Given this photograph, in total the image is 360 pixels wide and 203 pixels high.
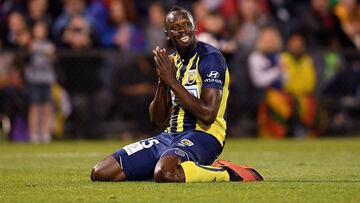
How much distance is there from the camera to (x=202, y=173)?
856 cm

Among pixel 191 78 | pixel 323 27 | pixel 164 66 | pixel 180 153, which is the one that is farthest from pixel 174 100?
pixel 323 27

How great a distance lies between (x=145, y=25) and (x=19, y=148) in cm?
449

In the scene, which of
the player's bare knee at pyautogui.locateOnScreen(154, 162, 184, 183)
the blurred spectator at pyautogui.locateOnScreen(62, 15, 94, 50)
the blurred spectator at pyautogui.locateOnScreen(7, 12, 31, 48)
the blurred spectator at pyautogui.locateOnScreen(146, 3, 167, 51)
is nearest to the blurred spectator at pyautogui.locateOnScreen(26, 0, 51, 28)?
the blurred spectator at pyautogui.locateOnScreen(7, 12, 31, 48)

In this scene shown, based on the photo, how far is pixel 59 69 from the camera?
18.8m

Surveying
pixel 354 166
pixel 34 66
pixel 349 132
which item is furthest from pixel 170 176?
pixel 349 132

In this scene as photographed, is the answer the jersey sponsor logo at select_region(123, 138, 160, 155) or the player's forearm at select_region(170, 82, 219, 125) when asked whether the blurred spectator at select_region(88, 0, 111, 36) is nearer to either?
the jersey sponsor logo at select_region(123, 138, 160, 155)

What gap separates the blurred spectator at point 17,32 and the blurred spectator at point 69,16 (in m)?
0.62

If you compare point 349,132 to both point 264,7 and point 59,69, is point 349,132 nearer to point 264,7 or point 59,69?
point 264,7

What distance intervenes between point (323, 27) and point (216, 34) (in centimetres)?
342

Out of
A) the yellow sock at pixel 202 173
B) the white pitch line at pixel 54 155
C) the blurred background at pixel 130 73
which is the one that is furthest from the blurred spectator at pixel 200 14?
the yellow sock at pixel 202 173

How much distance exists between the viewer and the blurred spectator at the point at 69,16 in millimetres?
18953

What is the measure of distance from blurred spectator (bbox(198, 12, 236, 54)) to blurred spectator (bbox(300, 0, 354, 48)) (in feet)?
8.05

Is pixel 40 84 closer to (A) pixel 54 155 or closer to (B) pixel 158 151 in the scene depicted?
(A) pixel 54 155

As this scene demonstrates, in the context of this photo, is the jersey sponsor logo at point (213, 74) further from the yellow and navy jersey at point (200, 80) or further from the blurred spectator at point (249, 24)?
the blurred spectator at point (249, 24)
